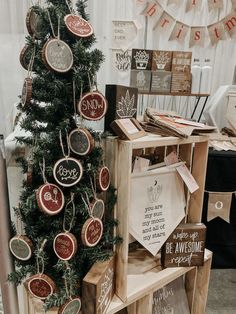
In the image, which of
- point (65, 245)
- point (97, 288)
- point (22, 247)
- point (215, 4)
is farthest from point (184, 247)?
point (215, 4)

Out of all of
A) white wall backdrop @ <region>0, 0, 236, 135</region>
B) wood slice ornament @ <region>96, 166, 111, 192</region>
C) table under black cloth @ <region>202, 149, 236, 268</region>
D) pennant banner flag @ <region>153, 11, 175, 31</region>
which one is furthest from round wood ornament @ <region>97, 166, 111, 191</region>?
pennant banner flag @ <region>153, 11, 175, 31</region>

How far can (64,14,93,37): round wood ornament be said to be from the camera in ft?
2.67

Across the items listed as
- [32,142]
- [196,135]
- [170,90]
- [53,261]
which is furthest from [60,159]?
[170,90]

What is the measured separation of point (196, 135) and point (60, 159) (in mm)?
613

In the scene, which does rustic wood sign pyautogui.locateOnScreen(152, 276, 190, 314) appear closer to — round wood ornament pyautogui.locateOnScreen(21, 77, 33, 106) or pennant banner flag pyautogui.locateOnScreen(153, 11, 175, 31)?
round wood ornament pyautogui.locateOnScreen(21, 77, 33, 106)

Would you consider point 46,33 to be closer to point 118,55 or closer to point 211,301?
point 118,55

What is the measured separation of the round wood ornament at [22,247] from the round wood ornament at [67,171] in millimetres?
240

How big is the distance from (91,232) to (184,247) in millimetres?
545

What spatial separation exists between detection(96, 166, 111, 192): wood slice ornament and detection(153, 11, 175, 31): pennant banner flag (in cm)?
162

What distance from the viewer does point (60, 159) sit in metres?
0.86

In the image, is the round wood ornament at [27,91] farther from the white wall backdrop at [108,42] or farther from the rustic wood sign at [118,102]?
the white wall backdrop at [108,42]

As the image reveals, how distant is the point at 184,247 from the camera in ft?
4.13

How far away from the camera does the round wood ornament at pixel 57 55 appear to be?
79cm

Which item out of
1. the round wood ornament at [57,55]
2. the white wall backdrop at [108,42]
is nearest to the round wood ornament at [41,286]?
the round wood ornament at [57,55]
